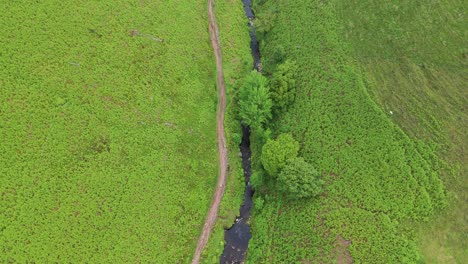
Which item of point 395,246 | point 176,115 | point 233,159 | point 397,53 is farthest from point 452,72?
point 176,115

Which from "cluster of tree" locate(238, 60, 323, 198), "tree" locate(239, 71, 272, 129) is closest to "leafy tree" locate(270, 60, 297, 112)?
"cluster of tree" locate(238, 60, 323, 198)

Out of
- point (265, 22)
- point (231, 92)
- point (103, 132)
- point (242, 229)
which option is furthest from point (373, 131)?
point (103, 132)

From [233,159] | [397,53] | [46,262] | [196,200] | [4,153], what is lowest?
[46,262]

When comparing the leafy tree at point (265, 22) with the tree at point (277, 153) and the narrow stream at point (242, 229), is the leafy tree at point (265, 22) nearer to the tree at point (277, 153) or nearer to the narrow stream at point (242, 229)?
the narrow stream at point (242, 229)

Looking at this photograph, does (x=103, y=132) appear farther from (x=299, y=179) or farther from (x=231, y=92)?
(x=299, y=179)

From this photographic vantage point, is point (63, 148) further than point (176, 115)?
No

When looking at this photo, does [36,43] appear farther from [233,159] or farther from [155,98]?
[233,159]
